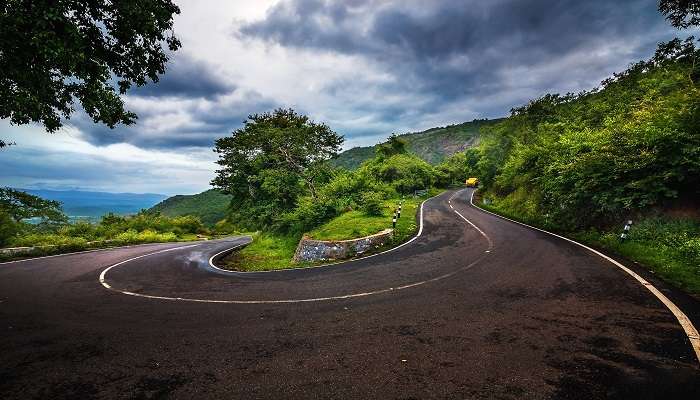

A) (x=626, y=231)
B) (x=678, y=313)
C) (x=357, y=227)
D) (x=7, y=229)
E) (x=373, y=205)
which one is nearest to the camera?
(x=678, y=313)

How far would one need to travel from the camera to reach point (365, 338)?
5121mm

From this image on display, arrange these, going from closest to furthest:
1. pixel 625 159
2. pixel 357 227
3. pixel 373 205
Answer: pixel 625 159
pixel 357 227
pixel 373 205

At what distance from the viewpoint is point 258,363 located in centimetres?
454

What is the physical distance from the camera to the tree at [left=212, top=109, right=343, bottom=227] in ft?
79.5

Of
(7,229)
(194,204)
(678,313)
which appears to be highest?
(194,204)

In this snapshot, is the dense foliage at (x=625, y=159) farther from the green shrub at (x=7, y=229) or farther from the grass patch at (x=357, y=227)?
the green shrub at (x=7, y=229)

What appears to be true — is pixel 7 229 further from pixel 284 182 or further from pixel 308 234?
pixel 308 234

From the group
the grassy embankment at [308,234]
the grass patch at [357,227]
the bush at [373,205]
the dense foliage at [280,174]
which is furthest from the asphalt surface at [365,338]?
the dense foliage at [280,174]

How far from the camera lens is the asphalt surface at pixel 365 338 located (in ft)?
12.7

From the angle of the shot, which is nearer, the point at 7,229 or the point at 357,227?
the point at 357,227

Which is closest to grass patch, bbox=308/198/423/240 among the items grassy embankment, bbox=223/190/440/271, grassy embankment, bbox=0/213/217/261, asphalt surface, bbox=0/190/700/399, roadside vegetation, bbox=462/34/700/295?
grassy embankment, bbox=223/190/440/271

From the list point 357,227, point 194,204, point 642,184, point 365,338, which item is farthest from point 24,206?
point 194,204

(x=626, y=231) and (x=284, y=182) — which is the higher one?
(x=284, y=182)

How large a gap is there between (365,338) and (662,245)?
11082 mm
